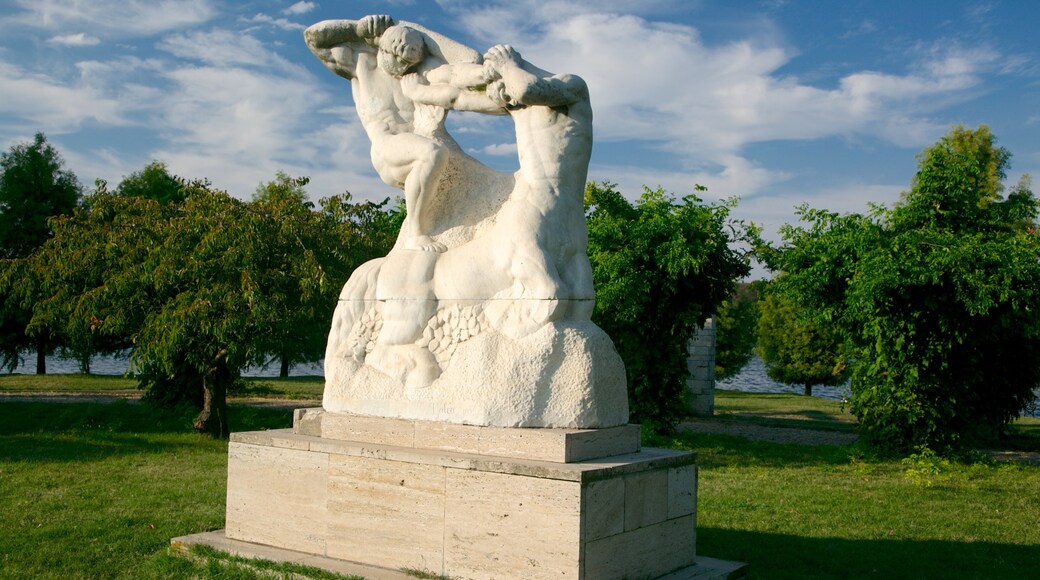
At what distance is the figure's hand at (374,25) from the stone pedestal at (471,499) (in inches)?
108

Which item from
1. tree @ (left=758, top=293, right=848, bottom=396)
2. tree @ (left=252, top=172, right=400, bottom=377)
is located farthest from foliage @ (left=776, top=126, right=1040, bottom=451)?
tree @ (left=758, top=293, right=848, bottom=396)

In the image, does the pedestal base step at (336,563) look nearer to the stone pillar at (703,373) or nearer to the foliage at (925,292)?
the foliage at (925,292)

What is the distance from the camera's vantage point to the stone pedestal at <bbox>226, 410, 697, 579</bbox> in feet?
14.7

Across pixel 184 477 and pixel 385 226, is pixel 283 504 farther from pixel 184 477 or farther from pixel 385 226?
pixel 385 226

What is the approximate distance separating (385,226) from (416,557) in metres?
8.82

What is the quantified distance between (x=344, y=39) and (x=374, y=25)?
27 cm

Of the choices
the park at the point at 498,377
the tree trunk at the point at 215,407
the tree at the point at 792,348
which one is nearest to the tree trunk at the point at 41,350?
the park at the point at 498,377

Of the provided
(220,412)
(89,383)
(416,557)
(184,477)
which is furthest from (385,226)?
(89,383)

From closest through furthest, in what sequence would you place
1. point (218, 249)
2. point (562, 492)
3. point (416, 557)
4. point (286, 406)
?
point (562, 492) → point (416, 557) → point (218, 249) → point (286, 406)

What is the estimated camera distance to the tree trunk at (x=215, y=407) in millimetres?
12664

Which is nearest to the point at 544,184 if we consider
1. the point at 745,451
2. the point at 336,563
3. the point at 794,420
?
the point at 336,563

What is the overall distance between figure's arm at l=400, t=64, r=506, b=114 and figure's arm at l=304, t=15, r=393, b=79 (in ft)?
1.40

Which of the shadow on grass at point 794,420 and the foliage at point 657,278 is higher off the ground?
the foliage at point 657,278

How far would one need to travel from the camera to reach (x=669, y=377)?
13.9 m
